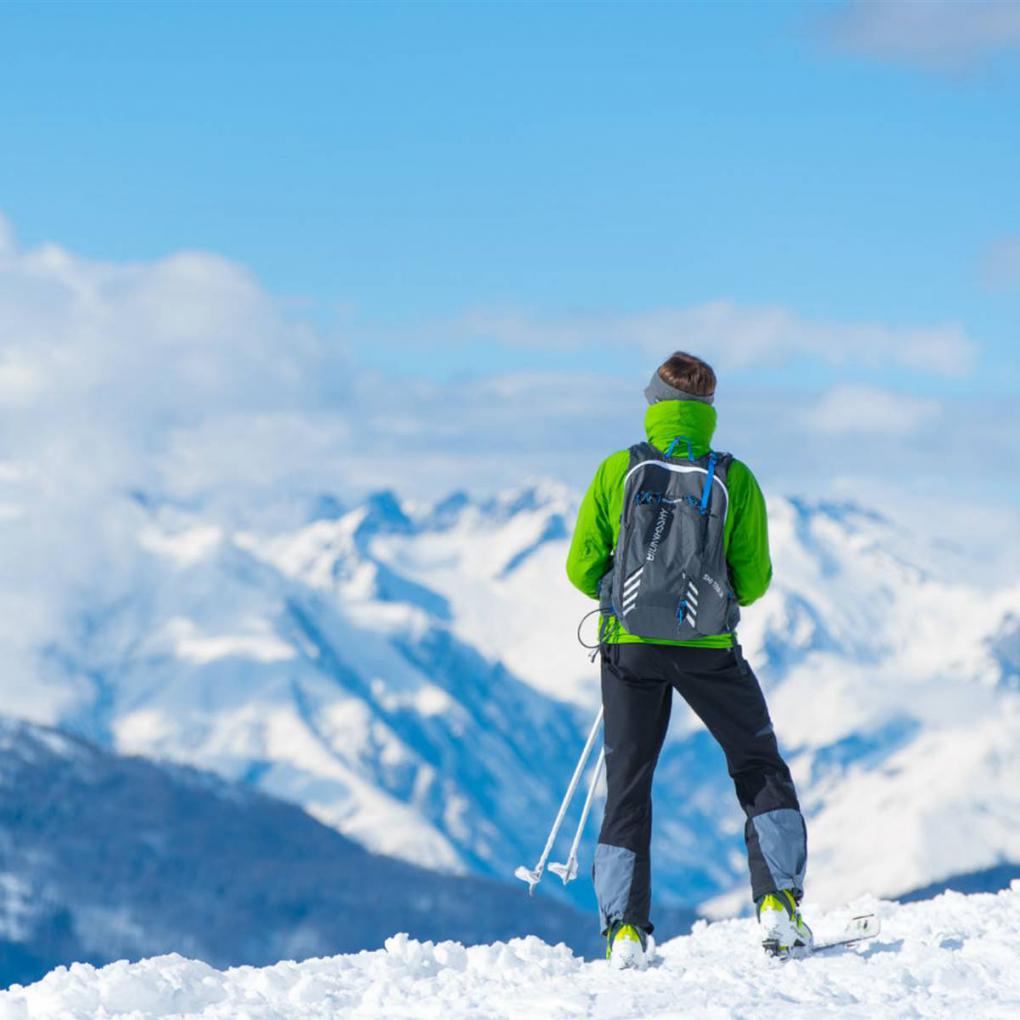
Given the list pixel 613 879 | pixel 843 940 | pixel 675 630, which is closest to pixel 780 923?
pixel 843 940

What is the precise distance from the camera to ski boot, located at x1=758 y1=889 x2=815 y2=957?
43.4ft

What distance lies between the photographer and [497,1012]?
1152cm

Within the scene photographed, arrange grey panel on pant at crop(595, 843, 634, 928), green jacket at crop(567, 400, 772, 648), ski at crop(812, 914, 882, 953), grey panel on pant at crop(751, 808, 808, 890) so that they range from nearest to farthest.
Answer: green jacket at crop(567, 400, 772, 648) → grey panel on pant at crop(751, 808, 808, 890) → grey panel on pant at crop(595, 843, 634, 928) → ski at crop(812, 914, 882, 953)

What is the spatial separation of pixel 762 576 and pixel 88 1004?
5.82 metres

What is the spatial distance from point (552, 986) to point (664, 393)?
4549 millimetres

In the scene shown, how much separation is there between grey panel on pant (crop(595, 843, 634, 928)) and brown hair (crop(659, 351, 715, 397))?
12.0ft

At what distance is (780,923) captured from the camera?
13.2 m

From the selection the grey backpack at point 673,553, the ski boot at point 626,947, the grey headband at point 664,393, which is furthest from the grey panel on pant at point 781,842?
the grey headband at point 664,393

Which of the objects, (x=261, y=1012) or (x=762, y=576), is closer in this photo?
(x=261, y=1012)

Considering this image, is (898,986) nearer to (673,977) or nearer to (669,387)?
(673,977)

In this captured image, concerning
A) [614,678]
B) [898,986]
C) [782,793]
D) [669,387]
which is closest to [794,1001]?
[898,986]

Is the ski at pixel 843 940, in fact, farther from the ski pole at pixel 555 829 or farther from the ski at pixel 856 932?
the ski pole at pixel 555 829

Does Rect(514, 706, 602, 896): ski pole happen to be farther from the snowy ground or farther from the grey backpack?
the grey backpack

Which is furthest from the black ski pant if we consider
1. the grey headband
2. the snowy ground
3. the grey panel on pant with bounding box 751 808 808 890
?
the grey headband
